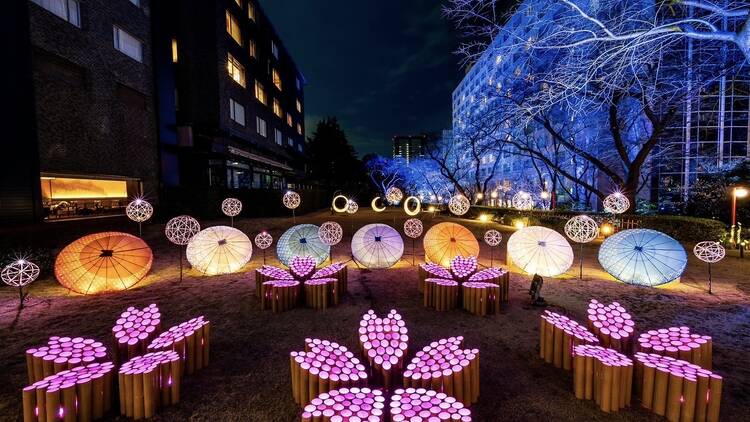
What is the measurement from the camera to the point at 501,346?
5.26 m

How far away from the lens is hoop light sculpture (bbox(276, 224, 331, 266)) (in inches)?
373

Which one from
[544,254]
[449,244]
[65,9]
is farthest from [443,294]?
[65,9]

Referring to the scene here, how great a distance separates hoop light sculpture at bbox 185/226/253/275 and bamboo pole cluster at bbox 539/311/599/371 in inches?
333

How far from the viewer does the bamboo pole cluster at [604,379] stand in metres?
3.56

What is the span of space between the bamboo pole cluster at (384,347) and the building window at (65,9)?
20.2 metres

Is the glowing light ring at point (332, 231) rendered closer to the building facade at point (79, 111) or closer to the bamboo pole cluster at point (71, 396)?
the bamboo pole cluster at point (71, 396)

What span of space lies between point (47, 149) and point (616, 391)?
2086 centimetres

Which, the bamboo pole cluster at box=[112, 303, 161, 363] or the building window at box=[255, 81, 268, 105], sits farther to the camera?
the building window at box=[255, 81, 268, 105]

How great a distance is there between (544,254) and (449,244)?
2746 mm

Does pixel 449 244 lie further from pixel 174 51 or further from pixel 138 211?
pixel 174 51

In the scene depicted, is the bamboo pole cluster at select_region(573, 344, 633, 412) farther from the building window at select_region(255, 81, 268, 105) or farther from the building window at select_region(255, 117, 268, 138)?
the building window at select_region(255, 81, 268, 105)

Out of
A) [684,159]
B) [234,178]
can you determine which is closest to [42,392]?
[234,178]

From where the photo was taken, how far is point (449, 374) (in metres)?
3.57

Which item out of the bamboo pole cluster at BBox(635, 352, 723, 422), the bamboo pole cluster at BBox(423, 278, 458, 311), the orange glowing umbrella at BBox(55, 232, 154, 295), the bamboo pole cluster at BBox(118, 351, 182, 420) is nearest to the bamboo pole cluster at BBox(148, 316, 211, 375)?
the bamboo pole cluster at BBox(118, 351, 182, 420)
